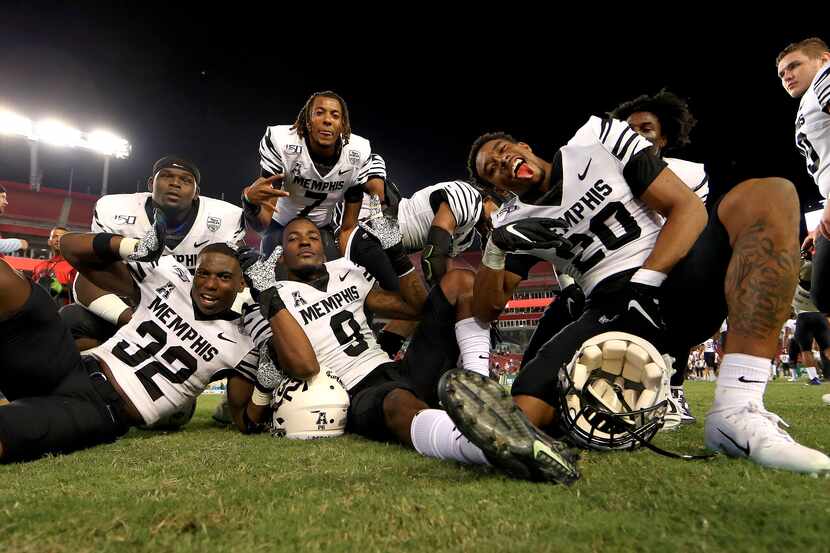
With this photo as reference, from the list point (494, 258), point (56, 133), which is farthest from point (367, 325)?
point (56, 133)

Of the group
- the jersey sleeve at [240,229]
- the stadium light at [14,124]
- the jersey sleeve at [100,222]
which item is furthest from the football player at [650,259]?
the stadium light at [14,124]

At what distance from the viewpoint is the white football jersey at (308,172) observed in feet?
13.1

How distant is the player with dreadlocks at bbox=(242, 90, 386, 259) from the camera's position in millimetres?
3947

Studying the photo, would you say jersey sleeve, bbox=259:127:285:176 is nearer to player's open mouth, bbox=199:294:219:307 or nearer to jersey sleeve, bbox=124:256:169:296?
jersey sleeve, bbox=124:256:169:296

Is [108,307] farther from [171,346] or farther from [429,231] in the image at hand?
[429,231]

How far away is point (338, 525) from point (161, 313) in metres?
2.58

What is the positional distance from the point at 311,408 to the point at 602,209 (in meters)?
1.82

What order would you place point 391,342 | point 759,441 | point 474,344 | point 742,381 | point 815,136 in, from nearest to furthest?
1. point 759,441
2. point 742,381
3. point 474,344
4. point 815,136
5. point 391,342

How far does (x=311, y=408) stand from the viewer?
2760mm

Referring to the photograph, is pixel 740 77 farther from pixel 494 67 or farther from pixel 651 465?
pixel 651 465

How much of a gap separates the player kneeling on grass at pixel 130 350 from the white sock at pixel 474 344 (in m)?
0.88

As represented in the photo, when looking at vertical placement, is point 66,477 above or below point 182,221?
below

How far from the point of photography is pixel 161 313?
322 centimetres

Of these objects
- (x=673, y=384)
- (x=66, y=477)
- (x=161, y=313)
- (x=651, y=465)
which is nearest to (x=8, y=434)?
(x=66, y=477)
